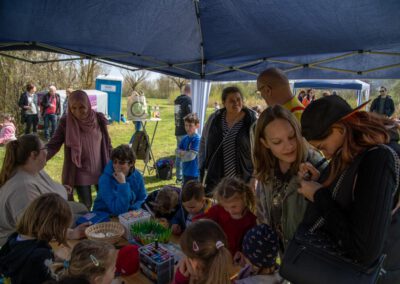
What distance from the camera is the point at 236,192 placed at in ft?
6.29

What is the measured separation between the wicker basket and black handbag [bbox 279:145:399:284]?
107 centimetres

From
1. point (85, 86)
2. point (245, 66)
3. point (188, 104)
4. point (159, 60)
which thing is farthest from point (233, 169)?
point (85, 86)

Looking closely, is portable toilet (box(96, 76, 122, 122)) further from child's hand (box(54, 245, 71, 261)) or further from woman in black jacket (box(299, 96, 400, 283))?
woman in black jacket (box(299, 96, 400, 283))

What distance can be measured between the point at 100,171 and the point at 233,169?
1378mm

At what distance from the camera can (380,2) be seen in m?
1.83

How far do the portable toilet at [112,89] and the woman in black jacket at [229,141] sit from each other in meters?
8.62

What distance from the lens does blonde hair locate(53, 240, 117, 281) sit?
1.31m

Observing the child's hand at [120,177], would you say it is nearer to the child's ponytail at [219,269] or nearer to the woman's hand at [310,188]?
the child's ponytail at [219,269]

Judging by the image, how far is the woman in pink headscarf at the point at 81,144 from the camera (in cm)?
293

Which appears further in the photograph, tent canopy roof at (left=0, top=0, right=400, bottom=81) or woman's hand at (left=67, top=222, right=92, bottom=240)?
tent canopy roof at (left=0, top=0, right=400, bottom=81)

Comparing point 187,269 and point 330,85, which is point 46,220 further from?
point 330,85

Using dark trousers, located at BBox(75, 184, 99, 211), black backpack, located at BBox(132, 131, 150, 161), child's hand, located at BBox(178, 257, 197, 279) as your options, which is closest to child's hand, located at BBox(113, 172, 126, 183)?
dark trousers, located at BBox(75, 184, 99, 211)

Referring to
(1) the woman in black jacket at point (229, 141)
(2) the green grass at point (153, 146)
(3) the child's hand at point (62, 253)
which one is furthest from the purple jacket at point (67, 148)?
(2) the green grass at point (153, 146)

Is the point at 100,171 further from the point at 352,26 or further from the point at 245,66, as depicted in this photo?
the point at 352,26
